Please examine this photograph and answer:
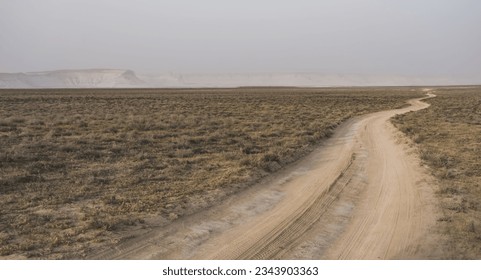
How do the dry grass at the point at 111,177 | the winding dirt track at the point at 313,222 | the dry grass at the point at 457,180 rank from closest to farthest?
1. the winding dirt track at the point at 313,222
2. the dry grass at the point at 457,180
3. the dry grass at the point at 111,177

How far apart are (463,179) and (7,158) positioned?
593 inches

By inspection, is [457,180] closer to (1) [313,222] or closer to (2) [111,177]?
(1) [313,222]

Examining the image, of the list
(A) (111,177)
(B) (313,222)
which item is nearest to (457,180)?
(B) (313,222)

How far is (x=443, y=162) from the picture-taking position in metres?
14.0

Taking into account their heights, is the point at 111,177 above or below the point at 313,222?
above

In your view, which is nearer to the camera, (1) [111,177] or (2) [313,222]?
(2) [313,222]

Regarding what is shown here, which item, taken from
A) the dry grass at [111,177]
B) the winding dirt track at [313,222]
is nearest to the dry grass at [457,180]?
the winding dirt track at [313,222]

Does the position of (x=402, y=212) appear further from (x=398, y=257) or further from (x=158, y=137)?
(x=158, y=137)

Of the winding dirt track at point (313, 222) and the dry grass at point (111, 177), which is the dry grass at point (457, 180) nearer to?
the winding dirt track at point (313, 222)

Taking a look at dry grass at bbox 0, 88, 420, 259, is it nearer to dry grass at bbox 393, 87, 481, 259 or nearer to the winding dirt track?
the winding dirt track

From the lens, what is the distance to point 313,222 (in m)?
8.20

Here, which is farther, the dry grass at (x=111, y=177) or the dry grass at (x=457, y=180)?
the dry grass at (x=111, y=177)

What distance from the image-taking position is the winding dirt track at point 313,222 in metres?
6.86
